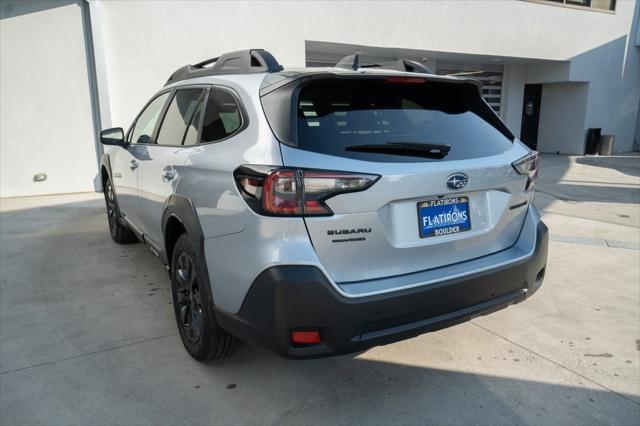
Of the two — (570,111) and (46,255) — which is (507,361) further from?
(570,111)

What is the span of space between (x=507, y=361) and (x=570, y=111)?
15.9 m

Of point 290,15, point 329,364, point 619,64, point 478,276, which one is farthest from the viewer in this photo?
point 619,64

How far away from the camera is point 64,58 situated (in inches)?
326

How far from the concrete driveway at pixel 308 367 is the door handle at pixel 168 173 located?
1.14 m

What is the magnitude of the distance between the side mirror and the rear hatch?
261 cm

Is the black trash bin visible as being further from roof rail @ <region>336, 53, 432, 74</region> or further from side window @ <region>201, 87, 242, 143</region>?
side window @ <region>201, 87, 242, 143</region>

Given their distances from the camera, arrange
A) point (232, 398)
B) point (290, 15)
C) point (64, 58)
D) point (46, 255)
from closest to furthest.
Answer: point (232, 398)
point (46, 255)
point (64, 58)
point (290, 15)

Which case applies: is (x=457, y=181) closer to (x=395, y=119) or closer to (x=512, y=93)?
(x=395, y=119)

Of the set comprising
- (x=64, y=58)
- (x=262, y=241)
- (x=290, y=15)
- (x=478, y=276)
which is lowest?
(x=478, y=276)

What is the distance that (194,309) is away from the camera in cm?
300

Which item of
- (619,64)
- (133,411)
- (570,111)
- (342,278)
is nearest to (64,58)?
(133,411)

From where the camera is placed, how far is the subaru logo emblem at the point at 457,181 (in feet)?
7.80

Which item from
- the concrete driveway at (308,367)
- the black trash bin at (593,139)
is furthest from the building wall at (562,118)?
the concrete driveway at (308,367)

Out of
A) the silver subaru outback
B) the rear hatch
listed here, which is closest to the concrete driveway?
the silver subaru outback
